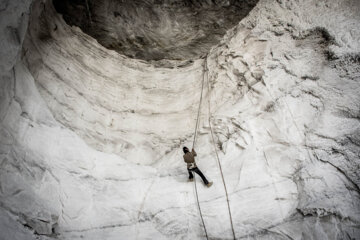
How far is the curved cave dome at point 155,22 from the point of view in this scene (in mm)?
7082

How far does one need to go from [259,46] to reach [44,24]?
18.0ft

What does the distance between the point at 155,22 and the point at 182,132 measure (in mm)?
3357

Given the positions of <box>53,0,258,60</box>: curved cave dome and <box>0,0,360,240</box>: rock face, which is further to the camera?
<box>53,0,258,60</box>: curved cave dome

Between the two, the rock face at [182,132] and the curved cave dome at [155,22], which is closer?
the rock face at [182,132]

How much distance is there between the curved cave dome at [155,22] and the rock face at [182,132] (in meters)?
0.14

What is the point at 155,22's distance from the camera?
7.59 m

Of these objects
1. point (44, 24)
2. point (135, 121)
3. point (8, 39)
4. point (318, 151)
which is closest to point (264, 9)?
point (318, 151)

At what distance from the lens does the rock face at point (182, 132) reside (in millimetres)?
4734

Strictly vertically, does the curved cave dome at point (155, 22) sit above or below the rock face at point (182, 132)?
above

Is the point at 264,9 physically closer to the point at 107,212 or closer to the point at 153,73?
the point at 153,73

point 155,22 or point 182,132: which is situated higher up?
point 155,22

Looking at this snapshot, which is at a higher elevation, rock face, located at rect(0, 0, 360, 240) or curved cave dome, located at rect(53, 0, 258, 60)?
curved cave dome, located at rect(53, 0, 258, 60)

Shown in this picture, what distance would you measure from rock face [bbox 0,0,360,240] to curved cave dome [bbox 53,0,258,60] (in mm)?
145

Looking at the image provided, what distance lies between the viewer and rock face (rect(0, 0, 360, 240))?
4.73 meters
